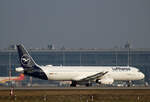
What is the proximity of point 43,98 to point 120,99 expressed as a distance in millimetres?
11061

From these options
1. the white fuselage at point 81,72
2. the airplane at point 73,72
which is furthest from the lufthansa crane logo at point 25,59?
the white fuselage at point 81,72

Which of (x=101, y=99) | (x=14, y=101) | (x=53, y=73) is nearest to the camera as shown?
(x=14, y=101)

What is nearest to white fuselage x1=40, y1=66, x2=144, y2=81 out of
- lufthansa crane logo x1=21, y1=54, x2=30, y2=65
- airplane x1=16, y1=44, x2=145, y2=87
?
airplane x1=16, y1=44, x2=145, y2=87

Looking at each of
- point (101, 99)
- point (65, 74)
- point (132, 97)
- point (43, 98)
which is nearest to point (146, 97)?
point (132, 97)

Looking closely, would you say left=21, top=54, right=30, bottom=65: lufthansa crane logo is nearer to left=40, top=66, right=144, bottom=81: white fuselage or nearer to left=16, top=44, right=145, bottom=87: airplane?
left=16, top=44, right=145, bottom=87: airplane

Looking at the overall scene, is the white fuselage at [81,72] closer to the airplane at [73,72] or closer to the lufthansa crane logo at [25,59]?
the airplane at [73,72]

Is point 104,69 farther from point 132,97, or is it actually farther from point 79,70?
point 132,97

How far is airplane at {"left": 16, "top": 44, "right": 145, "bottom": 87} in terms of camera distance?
396 ft

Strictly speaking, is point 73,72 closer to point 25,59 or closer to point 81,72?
point 81,72

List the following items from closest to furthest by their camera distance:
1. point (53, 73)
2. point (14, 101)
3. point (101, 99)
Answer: point (14, 101) < point (101, 99) < point (53, 73)

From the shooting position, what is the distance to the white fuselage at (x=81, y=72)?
398 ft

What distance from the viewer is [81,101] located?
72438mm

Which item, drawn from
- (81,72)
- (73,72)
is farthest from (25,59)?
(81,72)

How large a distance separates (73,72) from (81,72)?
204 cm
